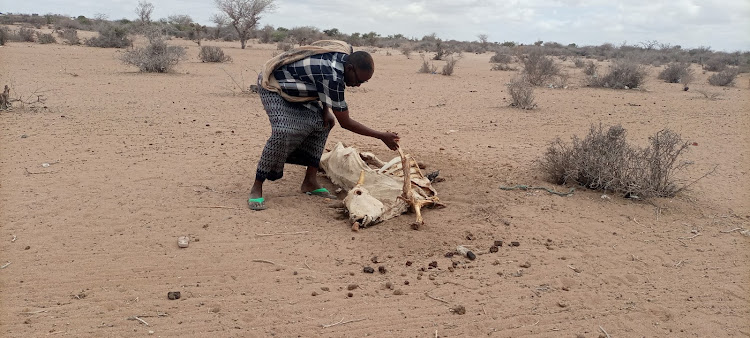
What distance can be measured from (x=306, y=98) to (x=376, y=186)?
2.99 ft

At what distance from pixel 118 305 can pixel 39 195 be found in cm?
203

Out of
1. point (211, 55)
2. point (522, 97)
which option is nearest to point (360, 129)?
point (522, 97)

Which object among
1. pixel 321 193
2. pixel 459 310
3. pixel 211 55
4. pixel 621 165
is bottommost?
pixel 459 310

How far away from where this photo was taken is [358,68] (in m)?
3.61

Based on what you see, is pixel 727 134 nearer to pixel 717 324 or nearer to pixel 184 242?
pixel 717 324

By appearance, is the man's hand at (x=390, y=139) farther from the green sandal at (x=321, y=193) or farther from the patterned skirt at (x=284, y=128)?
the green sandal at (x=321, y=193)

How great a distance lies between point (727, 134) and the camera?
7.51 metres

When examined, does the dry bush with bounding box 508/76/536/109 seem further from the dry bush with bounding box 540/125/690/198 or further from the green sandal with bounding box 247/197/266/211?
the green sandal with bounding box 247/197/266/211

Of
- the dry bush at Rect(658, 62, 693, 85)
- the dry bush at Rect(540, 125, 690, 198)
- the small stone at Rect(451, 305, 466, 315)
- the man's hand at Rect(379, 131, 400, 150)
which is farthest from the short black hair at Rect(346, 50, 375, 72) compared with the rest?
the dry bush at Rect(658, 62, 693, 85)

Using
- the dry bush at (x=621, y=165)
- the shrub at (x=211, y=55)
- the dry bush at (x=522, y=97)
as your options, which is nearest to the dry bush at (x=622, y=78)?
the dry bush at (x=522, y=97)

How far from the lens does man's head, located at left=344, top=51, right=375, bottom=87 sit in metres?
3.58

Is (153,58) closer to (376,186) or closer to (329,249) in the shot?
(376,186)

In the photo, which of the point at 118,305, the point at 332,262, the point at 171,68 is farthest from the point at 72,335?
the point at 171,68

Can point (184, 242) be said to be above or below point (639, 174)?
below
